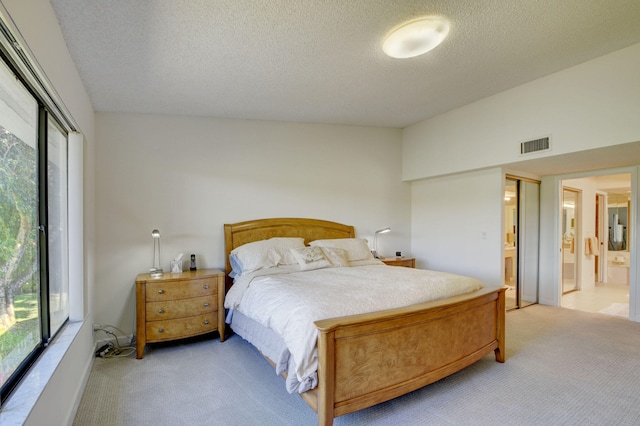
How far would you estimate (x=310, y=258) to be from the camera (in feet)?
11.5

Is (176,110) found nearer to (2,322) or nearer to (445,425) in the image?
(2,322)

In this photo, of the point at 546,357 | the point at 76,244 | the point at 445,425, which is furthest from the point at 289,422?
the point at 546,357

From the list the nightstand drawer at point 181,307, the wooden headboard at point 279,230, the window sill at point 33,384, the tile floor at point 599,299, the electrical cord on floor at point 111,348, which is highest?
the wooden headboard at point 279,230

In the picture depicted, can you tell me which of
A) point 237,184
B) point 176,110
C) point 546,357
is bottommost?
point 546,357

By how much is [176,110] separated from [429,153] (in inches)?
132

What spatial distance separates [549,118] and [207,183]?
375 cm

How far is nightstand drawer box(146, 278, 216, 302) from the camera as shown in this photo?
307 cm

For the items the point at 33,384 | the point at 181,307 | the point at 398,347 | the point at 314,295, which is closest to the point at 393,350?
the point at 398,347

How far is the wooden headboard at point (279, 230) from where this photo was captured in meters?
3.80

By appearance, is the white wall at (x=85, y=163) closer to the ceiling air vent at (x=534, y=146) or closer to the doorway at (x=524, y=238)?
the ceiling air vent at (x=534, y=146)

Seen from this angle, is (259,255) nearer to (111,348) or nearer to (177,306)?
(177,306)

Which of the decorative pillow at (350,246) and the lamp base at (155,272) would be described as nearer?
the lamp base at (155,272)

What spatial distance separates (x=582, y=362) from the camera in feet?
9.29

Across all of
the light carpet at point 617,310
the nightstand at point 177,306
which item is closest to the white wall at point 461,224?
the light carpet at point 617,310
